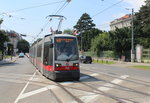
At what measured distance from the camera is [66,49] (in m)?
15.2

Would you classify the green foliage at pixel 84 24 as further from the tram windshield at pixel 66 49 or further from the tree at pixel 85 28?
the tram windshield at pixel 66 49

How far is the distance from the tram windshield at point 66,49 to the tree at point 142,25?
39153 mm

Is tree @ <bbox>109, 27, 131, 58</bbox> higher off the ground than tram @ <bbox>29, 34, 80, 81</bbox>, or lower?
higher

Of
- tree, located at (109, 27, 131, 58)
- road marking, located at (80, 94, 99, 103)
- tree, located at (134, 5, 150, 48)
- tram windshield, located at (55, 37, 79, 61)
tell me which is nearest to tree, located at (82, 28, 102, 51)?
tree, located at (134, 5, 150, 48)

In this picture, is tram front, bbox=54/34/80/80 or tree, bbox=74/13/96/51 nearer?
tram front, bbox=54/34/80/80

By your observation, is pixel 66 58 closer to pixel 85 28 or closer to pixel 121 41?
pixel 121 41

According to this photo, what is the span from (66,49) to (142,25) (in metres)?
49.7

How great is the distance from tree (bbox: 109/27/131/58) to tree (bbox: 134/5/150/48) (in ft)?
6.98

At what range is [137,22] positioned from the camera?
6228 centimetres

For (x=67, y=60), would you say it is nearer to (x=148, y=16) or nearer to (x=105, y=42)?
(x=148, y=16)

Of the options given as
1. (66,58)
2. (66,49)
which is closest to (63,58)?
(66,58)

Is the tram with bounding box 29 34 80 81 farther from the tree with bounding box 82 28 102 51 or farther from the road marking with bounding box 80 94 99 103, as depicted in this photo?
the tree with bounding box 82 28 102 51

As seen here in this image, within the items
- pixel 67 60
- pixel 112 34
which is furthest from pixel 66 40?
pixel 112 34

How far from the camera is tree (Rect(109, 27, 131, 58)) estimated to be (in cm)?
5619
